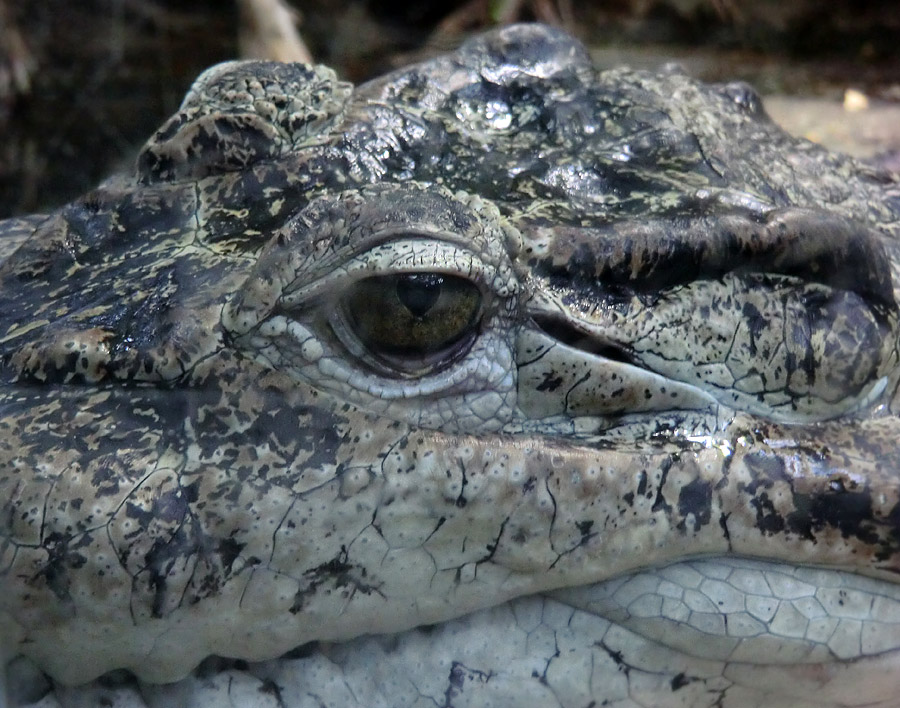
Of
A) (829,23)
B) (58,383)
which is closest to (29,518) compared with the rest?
(58,383)

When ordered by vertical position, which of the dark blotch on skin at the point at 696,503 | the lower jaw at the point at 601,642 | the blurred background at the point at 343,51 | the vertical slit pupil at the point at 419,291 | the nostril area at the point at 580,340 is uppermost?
the blurred background at the point at 343,51

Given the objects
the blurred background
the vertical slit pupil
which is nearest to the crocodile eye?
the vertical slit pupil

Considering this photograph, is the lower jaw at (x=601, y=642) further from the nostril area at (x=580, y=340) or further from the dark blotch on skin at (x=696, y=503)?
the nostril area at (x=580, y=340)

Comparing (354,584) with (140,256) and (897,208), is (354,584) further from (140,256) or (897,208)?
(897,208)

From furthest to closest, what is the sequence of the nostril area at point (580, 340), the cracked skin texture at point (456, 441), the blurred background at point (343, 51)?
the blurred background at point (343, 51) < the nostril area at point (580, 340) < the cracked skin texture at point (456, 441)

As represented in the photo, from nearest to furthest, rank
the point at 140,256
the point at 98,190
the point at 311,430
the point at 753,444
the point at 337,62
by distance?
the point at 311,430 → the point at 753,444 → the point at 140,256 → the point at 98,190 → the point at 337,62

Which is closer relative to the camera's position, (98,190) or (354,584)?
(354,584)

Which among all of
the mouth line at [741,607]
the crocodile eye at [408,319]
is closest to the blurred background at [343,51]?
the mouth line at [741,607]

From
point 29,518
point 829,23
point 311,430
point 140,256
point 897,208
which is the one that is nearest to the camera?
point 29,518

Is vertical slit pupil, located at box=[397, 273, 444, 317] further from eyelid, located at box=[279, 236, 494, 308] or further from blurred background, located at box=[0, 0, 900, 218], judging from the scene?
blurred background, located at box=[0, 0, 900, 218]
